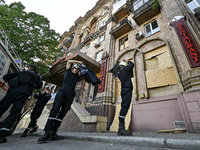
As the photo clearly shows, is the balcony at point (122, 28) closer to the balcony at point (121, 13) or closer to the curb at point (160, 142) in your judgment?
the balcony at point (121, 13)

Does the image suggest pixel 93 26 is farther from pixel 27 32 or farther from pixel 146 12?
pixel 27 32

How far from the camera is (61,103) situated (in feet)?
8.87

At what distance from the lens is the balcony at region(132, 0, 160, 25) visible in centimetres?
920

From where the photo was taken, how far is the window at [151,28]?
29.2ft

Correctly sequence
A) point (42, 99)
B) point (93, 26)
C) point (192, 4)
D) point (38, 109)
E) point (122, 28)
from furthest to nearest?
point (93, 26)
point (122, 28)
point (192, 4)
point (42, 99)
point (38, 109)

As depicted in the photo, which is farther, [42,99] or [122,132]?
[42,99]

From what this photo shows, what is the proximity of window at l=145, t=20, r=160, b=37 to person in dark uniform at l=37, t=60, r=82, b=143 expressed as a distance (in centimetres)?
856

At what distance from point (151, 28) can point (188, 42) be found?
4.45m

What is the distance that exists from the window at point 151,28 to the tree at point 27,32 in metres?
9.82

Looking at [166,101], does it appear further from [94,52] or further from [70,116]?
[94,52]

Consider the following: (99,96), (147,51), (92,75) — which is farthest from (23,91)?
(147,51)

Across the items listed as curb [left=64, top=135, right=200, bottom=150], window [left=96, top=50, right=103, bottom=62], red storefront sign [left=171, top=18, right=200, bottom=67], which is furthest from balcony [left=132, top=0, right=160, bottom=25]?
curb [left=64, top=135, right=200, bottom=150]

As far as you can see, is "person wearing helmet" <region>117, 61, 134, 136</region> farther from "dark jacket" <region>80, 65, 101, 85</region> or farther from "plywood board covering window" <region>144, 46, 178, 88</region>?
"plywood board covering window" <region>144, 46, 178, 88</region>

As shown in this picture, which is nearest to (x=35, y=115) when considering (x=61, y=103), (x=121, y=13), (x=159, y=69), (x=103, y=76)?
(x=61, y=103)
